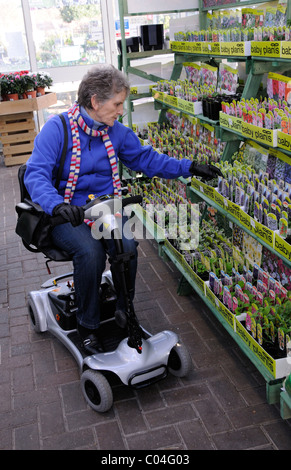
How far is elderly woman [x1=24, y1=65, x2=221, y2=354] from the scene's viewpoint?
2850mm

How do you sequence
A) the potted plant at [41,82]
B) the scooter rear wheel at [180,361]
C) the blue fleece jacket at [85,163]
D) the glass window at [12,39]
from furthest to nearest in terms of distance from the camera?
the glass window at [12,39], the potted plant at [41,82], the scooter rear wheel at [180,361], the blue fleece jacket at [85,163]

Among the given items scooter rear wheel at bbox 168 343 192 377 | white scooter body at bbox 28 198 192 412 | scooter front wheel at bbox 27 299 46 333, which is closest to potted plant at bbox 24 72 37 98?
scooter front wheel at bbox 27 299 46 333

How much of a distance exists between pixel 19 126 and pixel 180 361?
6.35m

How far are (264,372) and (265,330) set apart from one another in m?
0.25

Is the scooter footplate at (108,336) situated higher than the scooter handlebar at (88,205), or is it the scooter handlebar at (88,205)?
the scooter handlebar at (88,205)

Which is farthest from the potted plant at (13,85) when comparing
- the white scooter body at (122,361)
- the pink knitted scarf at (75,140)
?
the white scooter body at (122,361)

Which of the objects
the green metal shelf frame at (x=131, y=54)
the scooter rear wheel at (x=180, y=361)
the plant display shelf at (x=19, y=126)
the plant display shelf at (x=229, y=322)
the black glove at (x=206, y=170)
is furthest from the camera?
the plant display shelf at (x=19, y=126)

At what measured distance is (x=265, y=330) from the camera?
8.99 feet

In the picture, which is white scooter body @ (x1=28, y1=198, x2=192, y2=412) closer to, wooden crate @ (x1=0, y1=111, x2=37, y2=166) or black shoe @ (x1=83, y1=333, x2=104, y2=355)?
black shoe @ (x1=83, y1=333, x2=104, y2=355)

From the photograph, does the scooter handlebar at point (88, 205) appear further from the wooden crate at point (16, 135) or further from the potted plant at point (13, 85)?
the wooden crate at point (16, 135)

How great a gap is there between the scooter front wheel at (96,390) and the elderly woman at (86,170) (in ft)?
0.74

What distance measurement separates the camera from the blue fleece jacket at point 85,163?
279cm

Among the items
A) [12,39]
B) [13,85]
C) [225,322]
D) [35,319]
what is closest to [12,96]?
[13,85]
